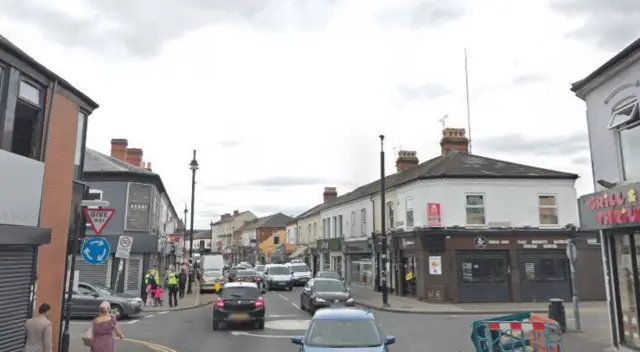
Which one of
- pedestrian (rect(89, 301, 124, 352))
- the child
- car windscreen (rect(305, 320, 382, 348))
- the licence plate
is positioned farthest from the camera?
the child

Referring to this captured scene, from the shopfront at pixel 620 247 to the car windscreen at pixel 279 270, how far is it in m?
26.6

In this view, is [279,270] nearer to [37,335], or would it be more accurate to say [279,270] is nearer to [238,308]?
[238,308]

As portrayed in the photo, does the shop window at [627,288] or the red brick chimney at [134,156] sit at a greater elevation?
the red brick chimney at [134,156]

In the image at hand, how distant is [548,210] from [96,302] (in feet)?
73.5

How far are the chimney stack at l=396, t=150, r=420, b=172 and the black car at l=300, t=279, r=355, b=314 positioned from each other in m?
16.9

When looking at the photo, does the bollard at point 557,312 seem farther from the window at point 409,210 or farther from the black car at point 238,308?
the window at point 409,210

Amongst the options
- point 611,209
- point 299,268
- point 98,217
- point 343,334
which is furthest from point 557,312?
point 299,268

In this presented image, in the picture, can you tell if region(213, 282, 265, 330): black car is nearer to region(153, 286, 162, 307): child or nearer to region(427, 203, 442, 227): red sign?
region(153, 286, 162, 307): child

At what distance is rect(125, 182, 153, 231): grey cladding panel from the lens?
2698cm

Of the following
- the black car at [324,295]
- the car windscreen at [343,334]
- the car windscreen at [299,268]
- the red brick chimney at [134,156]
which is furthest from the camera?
the car windscreen at [299,268]

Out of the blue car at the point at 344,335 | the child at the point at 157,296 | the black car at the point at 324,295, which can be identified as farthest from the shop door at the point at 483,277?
the blue car at the point at 344,335

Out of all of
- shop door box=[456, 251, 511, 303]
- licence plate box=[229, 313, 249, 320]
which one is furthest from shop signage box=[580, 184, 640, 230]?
shop door box=[456, 251, 511, 303]

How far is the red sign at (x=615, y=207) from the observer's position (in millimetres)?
10531

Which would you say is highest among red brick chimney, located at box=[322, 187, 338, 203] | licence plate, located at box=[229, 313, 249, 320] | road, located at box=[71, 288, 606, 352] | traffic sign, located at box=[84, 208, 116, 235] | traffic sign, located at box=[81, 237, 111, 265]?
red brick chimney, located at box=[322, 187, 338, 203]
